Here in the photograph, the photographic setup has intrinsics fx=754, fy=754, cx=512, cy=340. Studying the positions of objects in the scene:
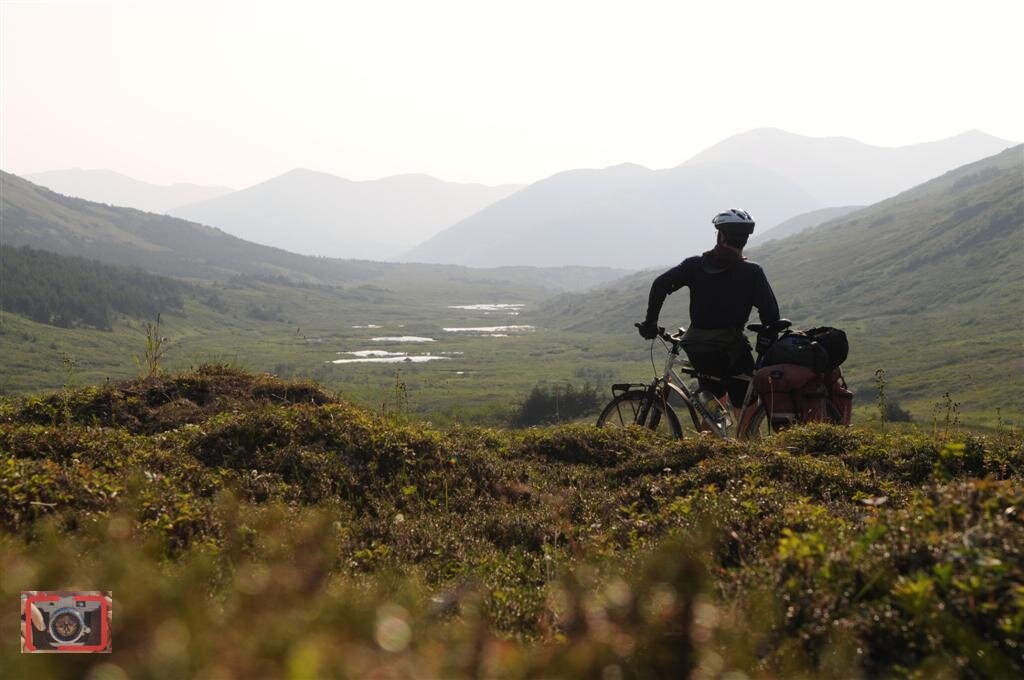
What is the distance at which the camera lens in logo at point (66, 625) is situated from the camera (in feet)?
11.1

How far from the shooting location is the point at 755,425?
8.99 metres

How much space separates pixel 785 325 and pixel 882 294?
193833mm

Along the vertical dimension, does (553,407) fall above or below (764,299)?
below

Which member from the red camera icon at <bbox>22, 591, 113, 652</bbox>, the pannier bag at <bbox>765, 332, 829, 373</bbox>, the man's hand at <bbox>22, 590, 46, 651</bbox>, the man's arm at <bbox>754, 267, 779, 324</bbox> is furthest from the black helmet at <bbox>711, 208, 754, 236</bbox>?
the man's hand at <bbox>22, 590, 46, 651</bbox>

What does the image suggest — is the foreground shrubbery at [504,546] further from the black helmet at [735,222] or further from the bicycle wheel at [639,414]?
the black helmet at [735,222]

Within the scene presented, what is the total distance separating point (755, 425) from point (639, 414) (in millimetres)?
1569

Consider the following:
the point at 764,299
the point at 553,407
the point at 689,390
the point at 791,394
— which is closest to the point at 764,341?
the point at 764,299

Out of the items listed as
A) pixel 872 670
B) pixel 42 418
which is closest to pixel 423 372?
pixel 42 418

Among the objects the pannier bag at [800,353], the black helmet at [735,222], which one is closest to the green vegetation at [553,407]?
the black helmet at [735,222]

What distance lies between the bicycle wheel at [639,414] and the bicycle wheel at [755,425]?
0.74 metres

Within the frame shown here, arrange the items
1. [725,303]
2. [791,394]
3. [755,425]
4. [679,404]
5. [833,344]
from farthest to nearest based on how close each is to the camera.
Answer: [679,404]
[725,303]
[755,425]
[791,394]
[833,344]

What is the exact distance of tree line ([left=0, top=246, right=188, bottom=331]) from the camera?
6476 inches

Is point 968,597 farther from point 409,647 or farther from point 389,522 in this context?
point 389,522

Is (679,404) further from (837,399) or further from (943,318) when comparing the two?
(943,318)
